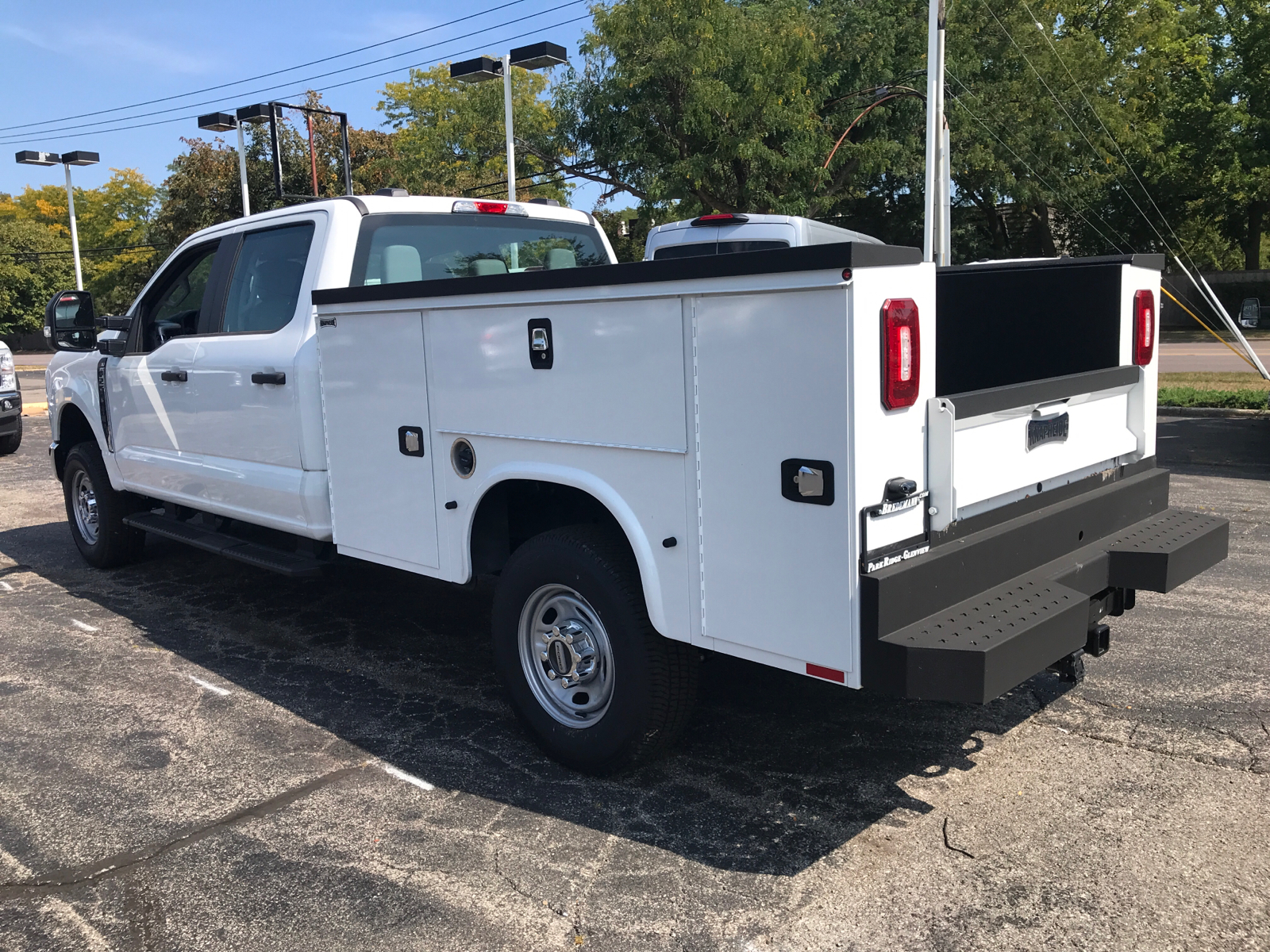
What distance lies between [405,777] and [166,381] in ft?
10.4

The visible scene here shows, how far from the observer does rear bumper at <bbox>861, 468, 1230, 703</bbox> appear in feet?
9.64

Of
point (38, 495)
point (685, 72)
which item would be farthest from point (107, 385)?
point (685, 72)

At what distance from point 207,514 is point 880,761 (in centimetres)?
411

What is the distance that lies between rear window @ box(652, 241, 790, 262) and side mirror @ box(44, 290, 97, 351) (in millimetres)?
4595

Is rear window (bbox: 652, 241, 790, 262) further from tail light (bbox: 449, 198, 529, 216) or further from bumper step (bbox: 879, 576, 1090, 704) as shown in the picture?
bumper step (bbox: 879, 576, 1090, 704)

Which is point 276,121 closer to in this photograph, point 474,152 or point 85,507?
point 85,507

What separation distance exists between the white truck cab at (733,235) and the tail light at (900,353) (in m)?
6.70

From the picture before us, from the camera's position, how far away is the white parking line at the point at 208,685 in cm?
499

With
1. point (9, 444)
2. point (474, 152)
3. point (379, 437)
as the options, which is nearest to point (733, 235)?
point (379, 437)

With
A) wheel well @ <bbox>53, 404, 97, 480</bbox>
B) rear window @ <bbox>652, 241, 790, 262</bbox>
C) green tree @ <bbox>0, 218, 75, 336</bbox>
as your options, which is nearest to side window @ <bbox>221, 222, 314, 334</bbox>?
wheel well @ <bbox>53, 404, 97, 480</bbox>

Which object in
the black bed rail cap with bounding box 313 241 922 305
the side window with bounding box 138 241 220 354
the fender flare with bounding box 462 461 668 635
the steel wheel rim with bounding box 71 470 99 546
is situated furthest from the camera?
the steel wheel rim with bounding box 71 470 99 546

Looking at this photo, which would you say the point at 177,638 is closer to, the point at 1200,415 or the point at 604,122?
the point at 1200,415

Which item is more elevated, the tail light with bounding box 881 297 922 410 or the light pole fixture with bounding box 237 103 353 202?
the light pole fixture with bounding box 237 103 353 202

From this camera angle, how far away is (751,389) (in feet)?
10.2
